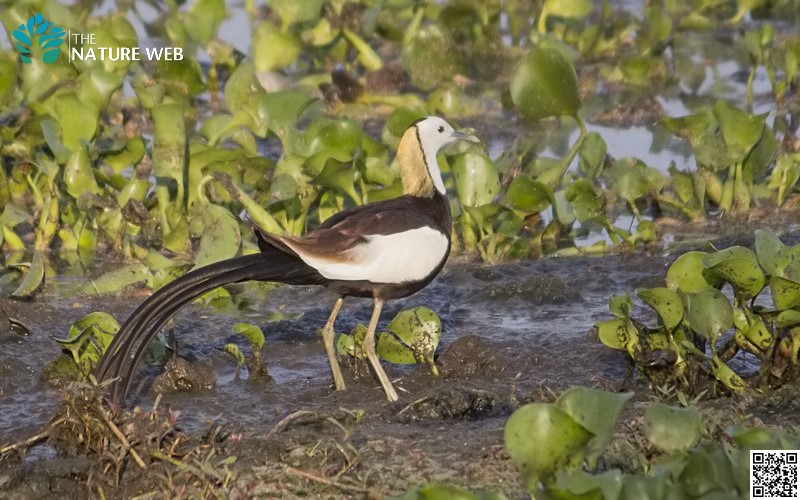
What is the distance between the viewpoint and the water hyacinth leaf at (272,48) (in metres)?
9.25

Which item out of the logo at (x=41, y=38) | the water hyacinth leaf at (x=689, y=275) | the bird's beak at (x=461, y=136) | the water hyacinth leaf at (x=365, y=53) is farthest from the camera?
the water hyacinth leaf at (x=365, y=53)

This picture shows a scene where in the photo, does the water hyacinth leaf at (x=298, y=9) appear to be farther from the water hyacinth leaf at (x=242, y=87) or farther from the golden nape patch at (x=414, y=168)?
the golden nape patch at (x=414, y=168)

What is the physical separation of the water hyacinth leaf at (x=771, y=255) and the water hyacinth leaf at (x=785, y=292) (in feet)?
0.32

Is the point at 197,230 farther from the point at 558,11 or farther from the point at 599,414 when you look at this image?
the point at 558,11

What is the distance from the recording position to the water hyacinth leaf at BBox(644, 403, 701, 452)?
3.63 m

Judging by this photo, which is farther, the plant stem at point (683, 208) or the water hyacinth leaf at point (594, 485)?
the plant stem at point (683, 208)

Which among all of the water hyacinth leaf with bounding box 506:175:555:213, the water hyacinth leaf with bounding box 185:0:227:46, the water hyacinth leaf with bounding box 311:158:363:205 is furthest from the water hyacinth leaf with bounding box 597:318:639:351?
the water hyacinth leaf with bounding box 185:0:227:46

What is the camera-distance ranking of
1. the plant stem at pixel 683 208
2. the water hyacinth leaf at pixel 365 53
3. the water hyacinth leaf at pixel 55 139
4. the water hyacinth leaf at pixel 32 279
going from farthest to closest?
the water hyacinth leaf at pixel 365 53, the plant stem at pixel 683 208, the water hyacinth leaf at pixel 55 139, the water hyacinth leaf at pixel 32 279

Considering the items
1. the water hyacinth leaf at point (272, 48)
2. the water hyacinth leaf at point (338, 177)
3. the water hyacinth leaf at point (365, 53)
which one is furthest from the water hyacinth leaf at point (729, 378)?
the water hyacinth leaf at point (365, 53)

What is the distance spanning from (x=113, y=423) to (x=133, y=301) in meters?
2.11

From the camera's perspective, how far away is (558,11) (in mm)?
10117

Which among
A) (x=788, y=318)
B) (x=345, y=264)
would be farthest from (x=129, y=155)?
(x=788, y=318)

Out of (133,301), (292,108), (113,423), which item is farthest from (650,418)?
(292,108)

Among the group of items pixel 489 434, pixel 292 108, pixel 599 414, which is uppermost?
pixel 292 108
